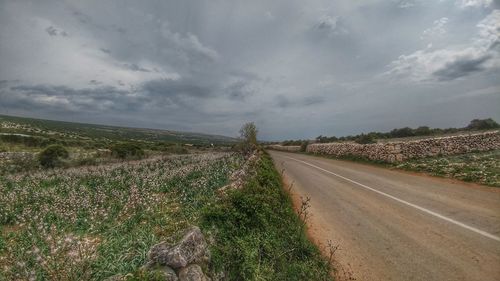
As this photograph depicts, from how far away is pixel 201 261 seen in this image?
15.6 ft

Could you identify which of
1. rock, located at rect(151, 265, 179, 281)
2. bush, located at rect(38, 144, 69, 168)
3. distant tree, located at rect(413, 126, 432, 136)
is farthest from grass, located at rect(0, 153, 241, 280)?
distant tree, located at rect(413, 126, 432, 136)

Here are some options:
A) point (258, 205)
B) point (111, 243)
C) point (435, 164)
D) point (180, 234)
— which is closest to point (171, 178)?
point (258, 205)

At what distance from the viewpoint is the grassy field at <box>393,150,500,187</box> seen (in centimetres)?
1363

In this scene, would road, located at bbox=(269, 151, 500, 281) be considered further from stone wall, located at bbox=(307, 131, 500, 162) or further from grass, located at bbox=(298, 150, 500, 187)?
stone wall, located at bbox=(307, 131, 500, 162)

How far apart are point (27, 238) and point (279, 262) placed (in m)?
5.33

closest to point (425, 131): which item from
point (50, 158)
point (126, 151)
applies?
point (126, 151)

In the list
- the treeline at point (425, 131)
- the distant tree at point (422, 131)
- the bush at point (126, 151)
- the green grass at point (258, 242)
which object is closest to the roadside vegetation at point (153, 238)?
the green grass at point (258, 242)

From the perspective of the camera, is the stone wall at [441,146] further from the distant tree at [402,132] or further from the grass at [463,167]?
the distant tree at [402,132]

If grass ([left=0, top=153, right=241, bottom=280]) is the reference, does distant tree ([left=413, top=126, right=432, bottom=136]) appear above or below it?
above

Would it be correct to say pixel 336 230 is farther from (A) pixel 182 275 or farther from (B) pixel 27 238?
(B) pixel 27 238

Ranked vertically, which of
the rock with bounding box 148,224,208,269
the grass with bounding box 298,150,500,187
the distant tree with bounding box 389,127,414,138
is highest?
the distant tree with bounding box 389,127,414,138

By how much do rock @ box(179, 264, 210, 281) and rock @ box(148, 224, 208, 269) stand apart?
7 centimetres

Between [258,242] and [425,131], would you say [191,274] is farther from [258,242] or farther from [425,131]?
[425,131]

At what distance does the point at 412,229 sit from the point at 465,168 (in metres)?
10.6
